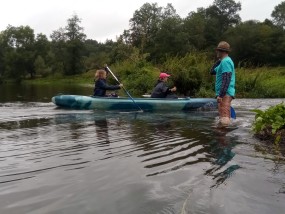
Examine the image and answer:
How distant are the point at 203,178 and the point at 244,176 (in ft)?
1.73

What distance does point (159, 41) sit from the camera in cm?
6969

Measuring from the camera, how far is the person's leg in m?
8.70

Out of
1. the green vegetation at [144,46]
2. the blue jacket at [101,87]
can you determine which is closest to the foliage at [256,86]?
the green vegetation at [144,46]

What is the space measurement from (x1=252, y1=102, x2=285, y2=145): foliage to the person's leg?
48.5 inches

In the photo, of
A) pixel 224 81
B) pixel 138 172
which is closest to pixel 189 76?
pixel 224 81

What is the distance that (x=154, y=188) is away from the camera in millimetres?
4438

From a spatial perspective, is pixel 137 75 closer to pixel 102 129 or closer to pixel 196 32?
pixel 102 129

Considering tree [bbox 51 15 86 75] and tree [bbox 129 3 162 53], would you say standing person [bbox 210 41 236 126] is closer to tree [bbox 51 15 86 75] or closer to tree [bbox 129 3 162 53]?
tree [bbox 129 3 162 53]

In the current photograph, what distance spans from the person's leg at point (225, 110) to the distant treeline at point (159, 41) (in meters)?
42.5

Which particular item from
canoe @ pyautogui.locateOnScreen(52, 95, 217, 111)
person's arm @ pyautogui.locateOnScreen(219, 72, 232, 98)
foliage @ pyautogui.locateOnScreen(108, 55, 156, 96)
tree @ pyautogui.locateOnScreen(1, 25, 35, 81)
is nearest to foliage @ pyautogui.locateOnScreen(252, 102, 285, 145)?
person's arm @ pyautogui.locateOnScreen(219, 72, 232, 98)

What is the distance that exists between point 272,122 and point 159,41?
209 feet

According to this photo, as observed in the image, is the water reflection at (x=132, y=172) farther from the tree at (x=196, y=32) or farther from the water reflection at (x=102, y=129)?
the tree at (x=196, y=32)

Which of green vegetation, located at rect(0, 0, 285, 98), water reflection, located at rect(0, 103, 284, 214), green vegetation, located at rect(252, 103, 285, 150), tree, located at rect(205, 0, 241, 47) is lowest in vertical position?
water reflection, located at rect(0, 103, 284, 214)

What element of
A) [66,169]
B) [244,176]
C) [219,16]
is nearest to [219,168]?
[244,176]
